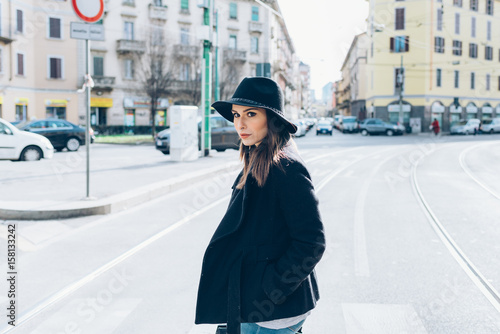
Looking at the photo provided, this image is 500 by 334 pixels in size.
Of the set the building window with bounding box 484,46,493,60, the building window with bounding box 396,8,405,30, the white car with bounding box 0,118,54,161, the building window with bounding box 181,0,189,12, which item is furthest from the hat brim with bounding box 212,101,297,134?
the building window with bounding box 484,46,493,60

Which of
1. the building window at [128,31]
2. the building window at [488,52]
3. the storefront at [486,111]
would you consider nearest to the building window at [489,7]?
the building window at [488,52]

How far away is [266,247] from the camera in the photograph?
2.03 metres

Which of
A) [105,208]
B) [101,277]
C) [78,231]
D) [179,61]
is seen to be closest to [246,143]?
[101,277]

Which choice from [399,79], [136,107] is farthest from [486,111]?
[136,107]

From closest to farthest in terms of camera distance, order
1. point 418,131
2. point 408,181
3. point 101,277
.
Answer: point 101,277, point 408,181, point 418,131

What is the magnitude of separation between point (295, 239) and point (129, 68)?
45300 mm

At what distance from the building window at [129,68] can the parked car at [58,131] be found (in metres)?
22.9

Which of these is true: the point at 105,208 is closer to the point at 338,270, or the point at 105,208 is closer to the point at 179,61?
the point at 338,270

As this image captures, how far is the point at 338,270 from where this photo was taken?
17.4ft

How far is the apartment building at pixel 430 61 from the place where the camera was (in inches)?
2005

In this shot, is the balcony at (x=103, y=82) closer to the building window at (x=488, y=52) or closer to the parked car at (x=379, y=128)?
the parked car at (x=379, y=128)

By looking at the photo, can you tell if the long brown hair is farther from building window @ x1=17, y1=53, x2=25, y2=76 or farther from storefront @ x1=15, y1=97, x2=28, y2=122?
building window @ x1=17, y1=53, x2=25, y2=76

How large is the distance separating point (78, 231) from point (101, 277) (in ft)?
7.43

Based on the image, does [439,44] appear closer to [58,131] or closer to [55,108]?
[55,108]
